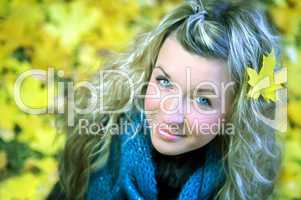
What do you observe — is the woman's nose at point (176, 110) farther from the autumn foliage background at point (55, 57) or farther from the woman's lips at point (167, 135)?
the autumn foliage background at point (55, 57)

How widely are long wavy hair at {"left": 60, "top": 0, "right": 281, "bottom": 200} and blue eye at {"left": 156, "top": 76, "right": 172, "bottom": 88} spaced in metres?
0.07

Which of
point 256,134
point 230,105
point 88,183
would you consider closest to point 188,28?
point 230,105

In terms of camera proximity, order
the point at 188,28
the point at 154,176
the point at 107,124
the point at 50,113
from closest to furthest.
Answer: the point at 188,28, the point at 154,176, the point at 107,124, the point at 50,113

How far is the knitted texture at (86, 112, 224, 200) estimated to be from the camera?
133 cm

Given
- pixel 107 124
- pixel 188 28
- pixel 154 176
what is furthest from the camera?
pixel 107 124

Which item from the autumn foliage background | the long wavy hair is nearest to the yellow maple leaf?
the long wavy hair

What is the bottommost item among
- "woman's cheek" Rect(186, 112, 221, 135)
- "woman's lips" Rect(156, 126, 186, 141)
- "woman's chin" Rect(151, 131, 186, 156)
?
"woman's chin" Rect(151, 131, 186, 156)

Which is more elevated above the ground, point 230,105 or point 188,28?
A: point 188,28

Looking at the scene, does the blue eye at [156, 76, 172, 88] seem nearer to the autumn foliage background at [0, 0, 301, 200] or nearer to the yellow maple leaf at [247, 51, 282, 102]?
the yellow maple leaf at [247, 51, 282, 102]

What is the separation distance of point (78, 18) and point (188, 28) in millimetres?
720

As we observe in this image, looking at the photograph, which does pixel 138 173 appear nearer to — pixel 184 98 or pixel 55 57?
pixel 184 98

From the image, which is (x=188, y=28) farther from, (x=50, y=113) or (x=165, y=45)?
(x=50, y=113)

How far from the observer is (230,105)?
1270 millimetres

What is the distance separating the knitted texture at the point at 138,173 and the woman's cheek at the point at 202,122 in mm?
119
